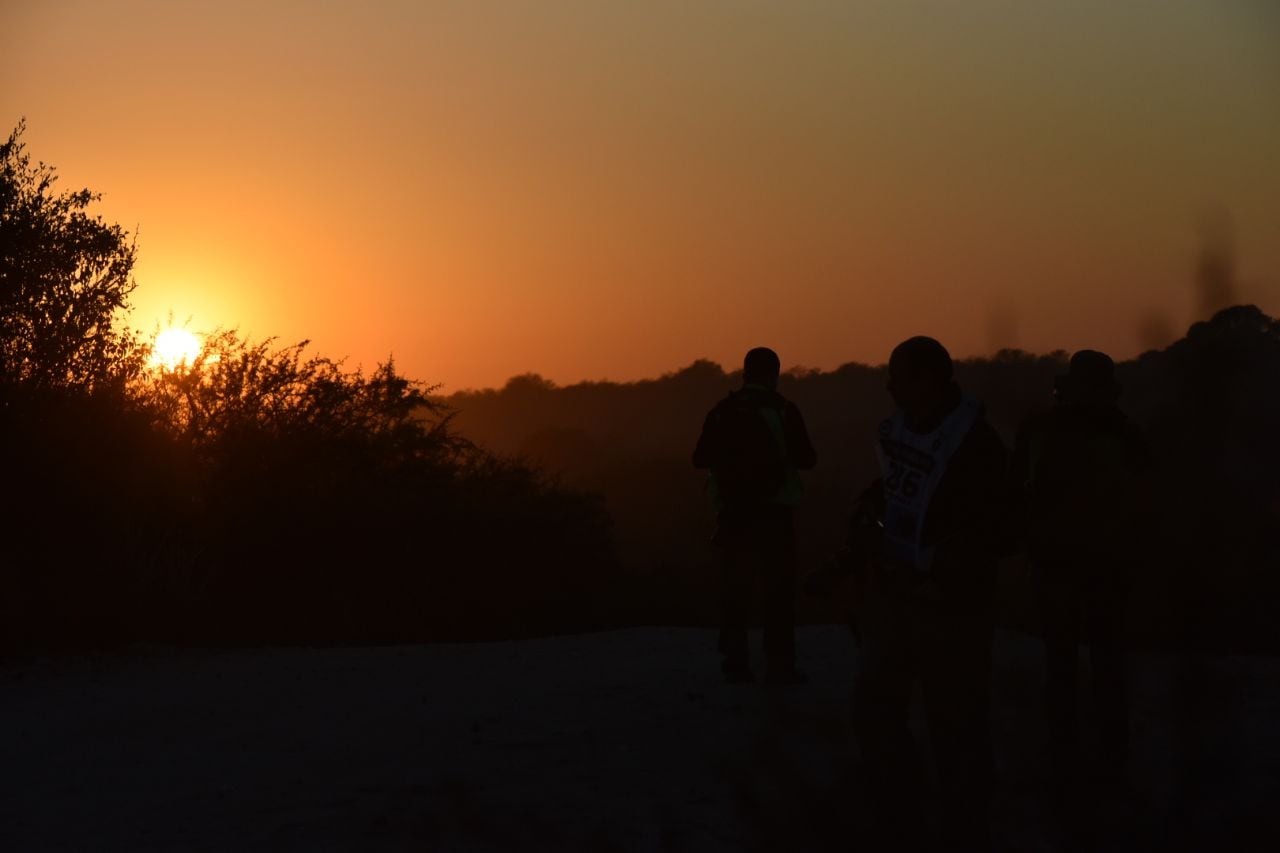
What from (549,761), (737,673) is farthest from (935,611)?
(737,673)

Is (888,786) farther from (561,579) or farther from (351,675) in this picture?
(561,579)

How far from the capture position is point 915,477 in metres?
5.14

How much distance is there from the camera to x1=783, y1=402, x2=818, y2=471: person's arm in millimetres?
9078

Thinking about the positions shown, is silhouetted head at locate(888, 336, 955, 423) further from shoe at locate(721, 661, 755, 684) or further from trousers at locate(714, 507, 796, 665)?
shoe at locate(721, 661, 755, 684)

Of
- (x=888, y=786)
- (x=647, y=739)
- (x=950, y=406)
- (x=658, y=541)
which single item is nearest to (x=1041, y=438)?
(x=950, y=406)

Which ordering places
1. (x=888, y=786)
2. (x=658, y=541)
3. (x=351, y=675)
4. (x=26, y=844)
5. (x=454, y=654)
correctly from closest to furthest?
(x=888, y=786)
(x=26, y=844)
(x=351, y=675)
(x=454, y=654)
(x=658, y=541)

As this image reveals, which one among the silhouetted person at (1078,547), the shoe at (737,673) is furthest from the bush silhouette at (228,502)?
the silhouetted person at (1078,547)

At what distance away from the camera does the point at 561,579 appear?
992 inches

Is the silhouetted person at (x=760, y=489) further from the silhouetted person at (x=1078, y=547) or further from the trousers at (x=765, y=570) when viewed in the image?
the silhouetted person at (x=1078, y=547)

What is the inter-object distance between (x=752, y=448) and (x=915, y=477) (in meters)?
3.94

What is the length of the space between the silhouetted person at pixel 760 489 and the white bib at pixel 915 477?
12.4 ft

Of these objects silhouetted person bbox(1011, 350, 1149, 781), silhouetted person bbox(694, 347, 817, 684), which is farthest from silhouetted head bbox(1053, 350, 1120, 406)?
silhouetted person bbox(694, 347, 817, 684)

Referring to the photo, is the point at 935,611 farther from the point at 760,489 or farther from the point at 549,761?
the point at 760,489

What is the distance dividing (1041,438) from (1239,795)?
182 centimetres
